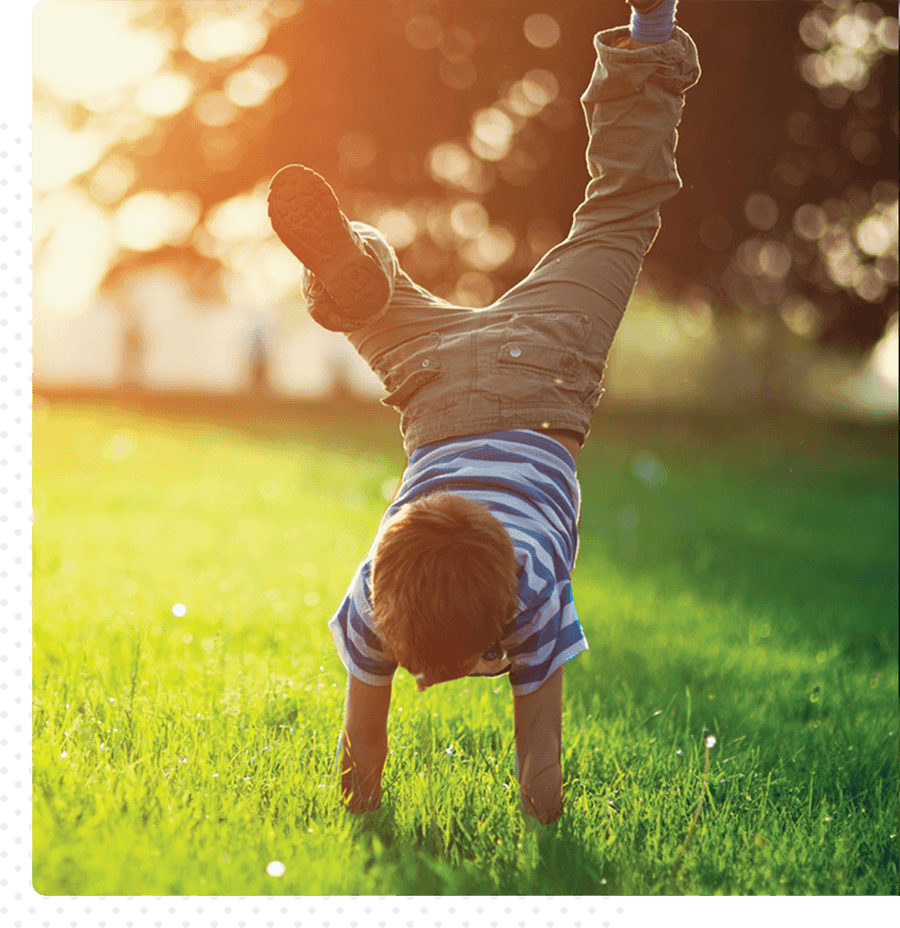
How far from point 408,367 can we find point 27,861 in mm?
1558

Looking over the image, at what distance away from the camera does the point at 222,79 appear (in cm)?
752

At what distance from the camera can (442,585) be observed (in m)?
1.96

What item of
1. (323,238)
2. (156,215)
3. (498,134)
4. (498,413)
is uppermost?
(156,215)

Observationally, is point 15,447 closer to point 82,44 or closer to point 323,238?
point 323,238

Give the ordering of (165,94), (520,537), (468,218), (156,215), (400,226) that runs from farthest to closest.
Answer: (156,215) < (468,218) < (400,226) < (165,94) < (520,537)

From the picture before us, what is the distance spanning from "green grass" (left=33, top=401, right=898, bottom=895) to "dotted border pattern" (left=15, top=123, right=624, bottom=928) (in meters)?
0.04

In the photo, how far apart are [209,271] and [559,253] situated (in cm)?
891

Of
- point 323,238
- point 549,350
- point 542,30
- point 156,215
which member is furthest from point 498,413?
point 156,215

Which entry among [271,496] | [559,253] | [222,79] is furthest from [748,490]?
[559,253]

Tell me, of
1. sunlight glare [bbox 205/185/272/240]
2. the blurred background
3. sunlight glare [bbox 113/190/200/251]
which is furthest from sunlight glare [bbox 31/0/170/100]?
sunlight glare [bbox 113/190/200/251]

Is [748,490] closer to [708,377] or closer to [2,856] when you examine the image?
[2,856]

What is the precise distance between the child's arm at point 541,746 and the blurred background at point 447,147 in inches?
78.0

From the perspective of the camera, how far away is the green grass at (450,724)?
2.27 metres

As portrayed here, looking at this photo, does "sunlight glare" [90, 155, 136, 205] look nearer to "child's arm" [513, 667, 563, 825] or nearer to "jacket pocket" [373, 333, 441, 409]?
"jacket pocket" [373, 333, 441, 409]
